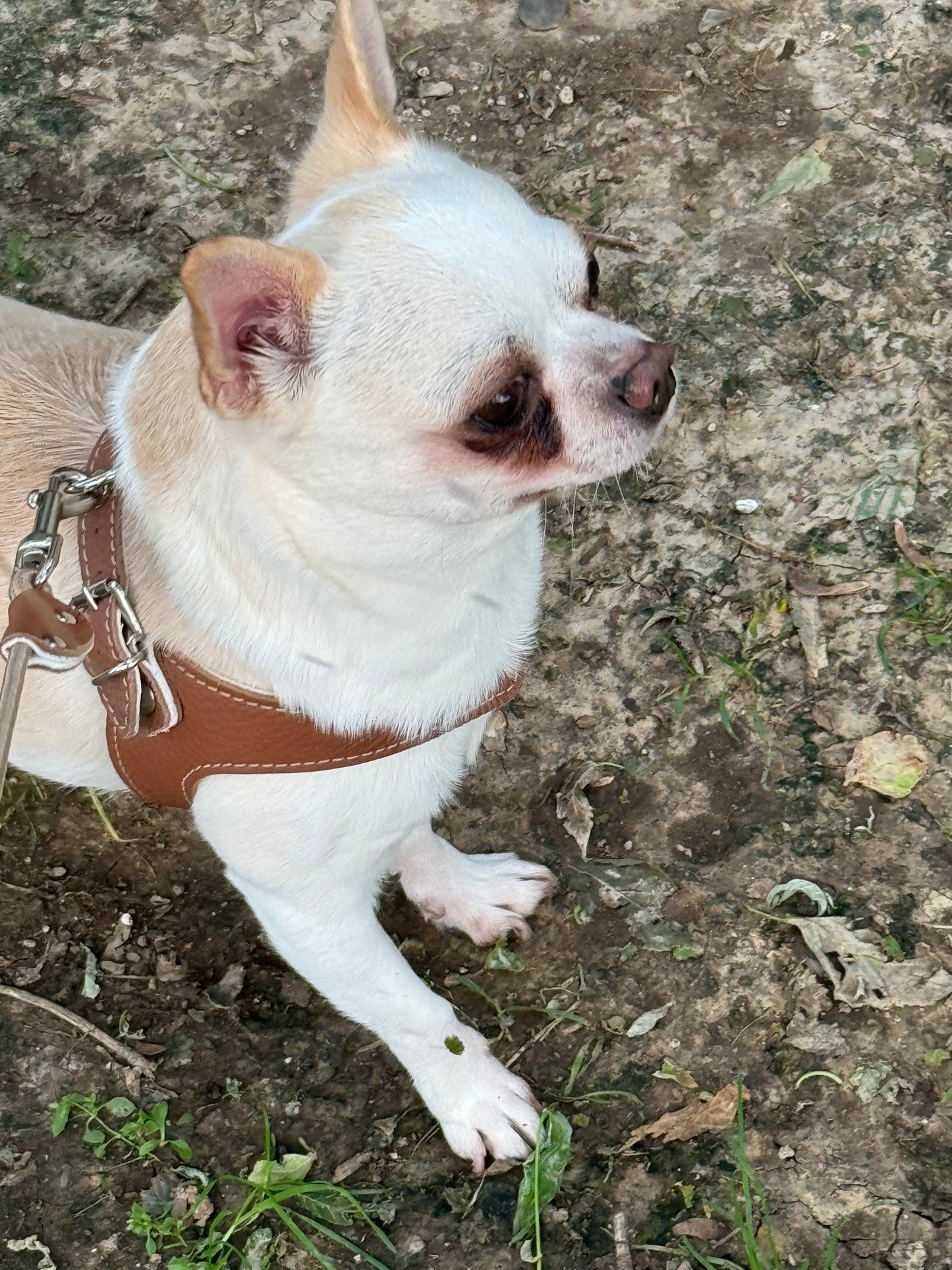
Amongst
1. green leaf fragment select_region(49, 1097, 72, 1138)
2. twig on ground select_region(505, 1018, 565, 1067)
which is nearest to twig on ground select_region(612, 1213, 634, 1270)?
twig on ground select_region(505, 1018, 565, 1067)

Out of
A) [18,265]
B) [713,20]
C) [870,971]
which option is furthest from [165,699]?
[713,20]

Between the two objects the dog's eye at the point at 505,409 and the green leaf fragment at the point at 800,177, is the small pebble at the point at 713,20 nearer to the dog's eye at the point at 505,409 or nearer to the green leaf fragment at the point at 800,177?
the green leaf fragment at the point at 800,177

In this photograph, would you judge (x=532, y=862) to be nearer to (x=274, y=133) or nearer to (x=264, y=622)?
(x=264, y=622)

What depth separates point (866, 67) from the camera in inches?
176

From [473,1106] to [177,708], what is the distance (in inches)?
58.0

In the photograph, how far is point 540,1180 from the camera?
2918 millimetres

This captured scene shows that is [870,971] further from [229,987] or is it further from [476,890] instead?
[229,987]

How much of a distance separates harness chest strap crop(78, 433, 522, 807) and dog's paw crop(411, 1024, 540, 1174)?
3.55ft

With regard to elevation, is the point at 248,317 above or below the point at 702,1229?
above

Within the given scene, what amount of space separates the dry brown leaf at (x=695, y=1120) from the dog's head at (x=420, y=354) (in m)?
1.85

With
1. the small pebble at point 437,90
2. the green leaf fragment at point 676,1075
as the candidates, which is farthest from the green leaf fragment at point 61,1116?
the small pebble at point 437,90

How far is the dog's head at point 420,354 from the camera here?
2000 millimetres

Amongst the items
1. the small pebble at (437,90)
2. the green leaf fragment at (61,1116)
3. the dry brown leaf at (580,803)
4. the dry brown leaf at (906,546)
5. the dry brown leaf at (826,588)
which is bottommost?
the green leaf fragment at (61,1116)

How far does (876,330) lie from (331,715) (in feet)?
9.39
